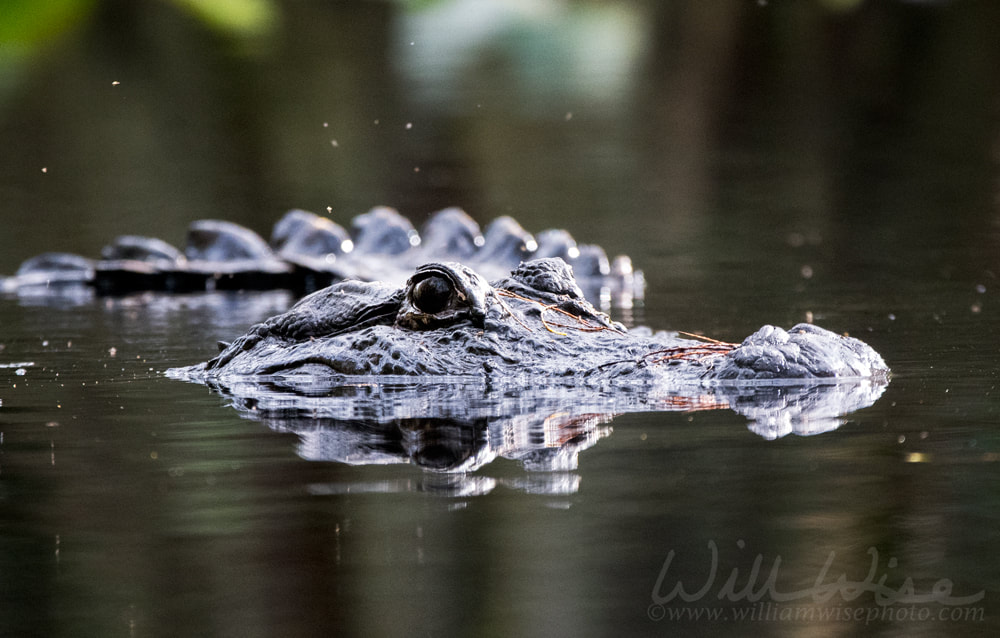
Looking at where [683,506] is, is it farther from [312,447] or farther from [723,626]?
[312,447]

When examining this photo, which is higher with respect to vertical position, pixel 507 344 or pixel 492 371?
pixel 507 344

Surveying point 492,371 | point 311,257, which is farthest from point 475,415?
point 311,257

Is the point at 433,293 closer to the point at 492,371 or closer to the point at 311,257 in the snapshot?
the point at 492,371

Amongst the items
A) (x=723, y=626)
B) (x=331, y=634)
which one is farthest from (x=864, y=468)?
(x=331, y=634)
